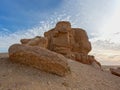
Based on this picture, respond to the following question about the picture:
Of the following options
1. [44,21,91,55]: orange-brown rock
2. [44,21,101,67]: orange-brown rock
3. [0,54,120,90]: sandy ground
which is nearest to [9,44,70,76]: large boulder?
[0,54,120,90]: sandy ground

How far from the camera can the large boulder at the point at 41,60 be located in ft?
36.4

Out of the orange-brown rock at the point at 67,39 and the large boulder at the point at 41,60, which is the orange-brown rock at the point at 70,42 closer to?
the orange-brown rock at the point at 67,39

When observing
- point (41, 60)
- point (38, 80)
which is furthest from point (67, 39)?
point (38, 80)

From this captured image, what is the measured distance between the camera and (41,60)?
11.1m

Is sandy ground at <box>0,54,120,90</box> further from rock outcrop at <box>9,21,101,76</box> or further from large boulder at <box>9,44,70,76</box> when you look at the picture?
rock outcrop at <box>9,21,101,76</box>

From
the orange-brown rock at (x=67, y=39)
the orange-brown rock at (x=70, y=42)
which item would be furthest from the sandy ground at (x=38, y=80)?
the orange-brown rock at (x=67, y=39)

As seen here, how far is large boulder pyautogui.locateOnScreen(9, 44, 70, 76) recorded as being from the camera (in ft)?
36.4

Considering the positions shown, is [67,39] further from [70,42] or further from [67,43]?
[70,42]

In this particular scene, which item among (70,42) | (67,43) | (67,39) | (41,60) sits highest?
(67,39)

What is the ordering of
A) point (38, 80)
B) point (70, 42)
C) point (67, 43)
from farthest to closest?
point (70, 42), point (67, 43), point (38, 80)

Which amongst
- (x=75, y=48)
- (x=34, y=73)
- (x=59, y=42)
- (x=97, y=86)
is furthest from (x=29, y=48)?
(x=75, y=48)

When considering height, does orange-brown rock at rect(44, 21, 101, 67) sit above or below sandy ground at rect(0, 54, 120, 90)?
above

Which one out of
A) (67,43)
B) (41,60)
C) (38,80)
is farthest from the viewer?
(67,43)

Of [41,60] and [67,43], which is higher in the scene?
[67,43]
